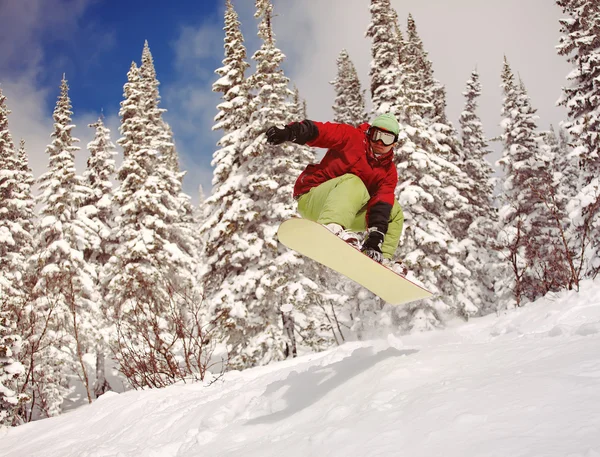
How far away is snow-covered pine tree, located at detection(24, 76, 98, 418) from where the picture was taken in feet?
57.1

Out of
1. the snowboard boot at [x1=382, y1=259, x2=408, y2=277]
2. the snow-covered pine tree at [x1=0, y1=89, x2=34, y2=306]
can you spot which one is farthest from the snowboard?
the snow-covered pine tree at [x1=0, y1=89, x2=34, y2=306]

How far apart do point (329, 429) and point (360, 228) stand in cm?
287

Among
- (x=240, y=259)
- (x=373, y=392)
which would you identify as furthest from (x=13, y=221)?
(x=373, y=392)

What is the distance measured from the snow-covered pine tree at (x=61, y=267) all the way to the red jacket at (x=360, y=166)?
1548 centimetres

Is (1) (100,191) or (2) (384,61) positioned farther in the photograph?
(1) (100,191)

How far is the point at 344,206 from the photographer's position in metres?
4.49

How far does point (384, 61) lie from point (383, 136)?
1468 cm

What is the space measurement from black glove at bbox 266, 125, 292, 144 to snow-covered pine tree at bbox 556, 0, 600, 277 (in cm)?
1387

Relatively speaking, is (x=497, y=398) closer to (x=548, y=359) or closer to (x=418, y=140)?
(x=548, y=359)

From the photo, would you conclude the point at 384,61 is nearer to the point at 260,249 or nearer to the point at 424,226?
the point at 424,226

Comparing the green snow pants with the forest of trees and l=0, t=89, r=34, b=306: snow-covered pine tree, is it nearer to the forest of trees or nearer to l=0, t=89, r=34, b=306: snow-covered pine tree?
the forest of trees

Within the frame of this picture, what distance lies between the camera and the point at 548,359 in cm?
291

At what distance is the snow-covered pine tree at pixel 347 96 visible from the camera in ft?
92.8

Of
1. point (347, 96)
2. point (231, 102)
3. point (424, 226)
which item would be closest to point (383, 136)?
point (424, 226)
